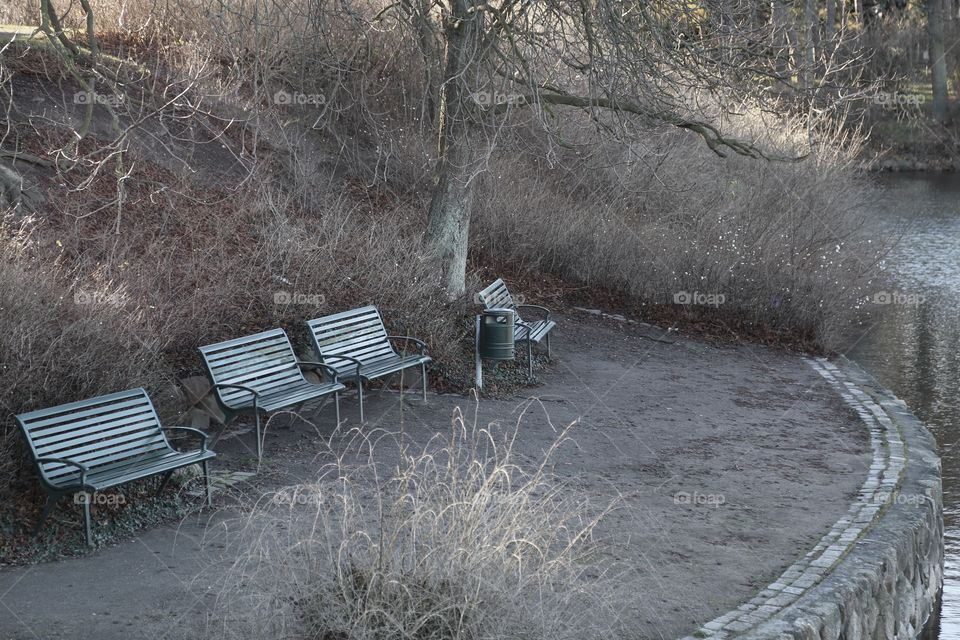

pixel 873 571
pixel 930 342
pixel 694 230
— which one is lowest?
pixel 930 342

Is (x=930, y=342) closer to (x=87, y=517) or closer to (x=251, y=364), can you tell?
(x=251, y=364)

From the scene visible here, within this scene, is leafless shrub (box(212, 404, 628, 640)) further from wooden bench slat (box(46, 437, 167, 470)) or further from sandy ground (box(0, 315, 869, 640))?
wooden bench slat (box(46, 437, 167, 470))

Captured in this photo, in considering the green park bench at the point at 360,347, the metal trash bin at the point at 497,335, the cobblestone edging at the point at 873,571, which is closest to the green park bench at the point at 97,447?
Answer: the green park bench at the point at 360,347

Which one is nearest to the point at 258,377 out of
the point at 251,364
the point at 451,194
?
the point at 251,364

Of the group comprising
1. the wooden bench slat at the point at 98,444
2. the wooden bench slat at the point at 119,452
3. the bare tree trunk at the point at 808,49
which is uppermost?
the bare tree trunk at the point at 808,49

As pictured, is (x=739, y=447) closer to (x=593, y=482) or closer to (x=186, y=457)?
(x=593, y=482)

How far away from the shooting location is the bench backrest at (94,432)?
19.7 feet

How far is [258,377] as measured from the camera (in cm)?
806

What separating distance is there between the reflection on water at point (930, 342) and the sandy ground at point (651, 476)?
3.62 feet

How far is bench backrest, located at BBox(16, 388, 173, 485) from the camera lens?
6.02m

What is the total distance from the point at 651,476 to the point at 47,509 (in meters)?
4.08

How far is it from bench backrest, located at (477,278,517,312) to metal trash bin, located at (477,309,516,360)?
32.7 inches

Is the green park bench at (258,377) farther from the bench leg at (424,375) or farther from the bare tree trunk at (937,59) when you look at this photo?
the bare tree trunk at (937,59)

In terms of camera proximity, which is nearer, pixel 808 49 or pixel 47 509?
pixel 47 509
